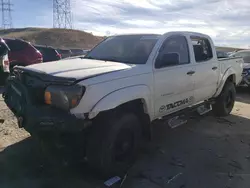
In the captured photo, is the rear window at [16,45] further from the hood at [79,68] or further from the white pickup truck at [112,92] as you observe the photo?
the hood at [79,68]

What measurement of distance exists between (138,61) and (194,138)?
2082mm

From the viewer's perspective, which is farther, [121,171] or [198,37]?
[198,37]

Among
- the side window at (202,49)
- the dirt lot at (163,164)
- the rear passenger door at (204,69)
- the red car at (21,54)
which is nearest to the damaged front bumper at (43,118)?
the dirt lot at (163,164)

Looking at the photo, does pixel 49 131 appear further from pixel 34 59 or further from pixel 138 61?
pixel 34 59

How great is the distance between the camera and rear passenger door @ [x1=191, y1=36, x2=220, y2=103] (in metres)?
5.87

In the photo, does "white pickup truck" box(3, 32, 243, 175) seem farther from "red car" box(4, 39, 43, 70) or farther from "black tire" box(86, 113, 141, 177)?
"red car" box(4, 39, 43, 70)

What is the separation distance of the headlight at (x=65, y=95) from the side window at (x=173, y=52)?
5.12 ft

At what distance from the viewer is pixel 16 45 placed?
11.2 meters

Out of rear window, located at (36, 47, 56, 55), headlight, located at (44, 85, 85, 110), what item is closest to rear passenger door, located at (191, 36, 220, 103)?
headlight, located at (44, 85, 85, 110)

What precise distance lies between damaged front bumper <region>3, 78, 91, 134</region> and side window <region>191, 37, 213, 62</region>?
317 cm

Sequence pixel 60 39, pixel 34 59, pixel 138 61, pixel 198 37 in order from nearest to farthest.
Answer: pixel 138 61 < pixel 198 37 < pixel 34 59 < pixel 60 39

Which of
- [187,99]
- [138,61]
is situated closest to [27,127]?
[138,61]

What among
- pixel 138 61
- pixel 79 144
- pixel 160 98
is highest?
pixel 138 61

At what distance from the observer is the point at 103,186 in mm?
3895
